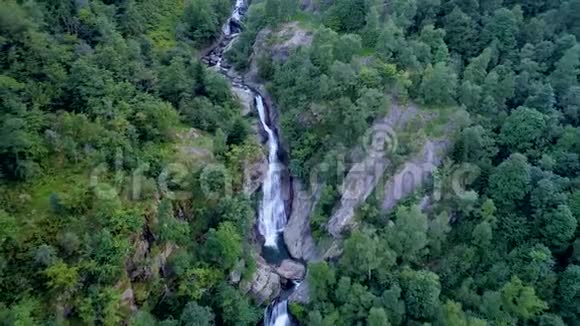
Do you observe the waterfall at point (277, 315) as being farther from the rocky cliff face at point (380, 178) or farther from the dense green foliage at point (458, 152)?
the rocky cliff face at point (380, 178)

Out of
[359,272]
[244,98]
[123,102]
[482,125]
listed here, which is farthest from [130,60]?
[482,125]

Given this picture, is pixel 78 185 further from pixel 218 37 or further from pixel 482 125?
pixel 218 37

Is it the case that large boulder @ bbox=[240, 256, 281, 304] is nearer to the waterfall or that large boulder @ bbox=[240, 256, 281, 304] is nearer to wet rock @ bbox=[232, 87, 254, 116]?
the waterfall

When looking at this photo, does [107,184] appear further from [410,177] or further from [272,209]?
[410,177]

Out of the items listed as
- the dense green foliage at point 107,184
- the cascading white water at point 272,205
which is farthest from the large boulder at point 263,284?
the cascading white water at point 272,205

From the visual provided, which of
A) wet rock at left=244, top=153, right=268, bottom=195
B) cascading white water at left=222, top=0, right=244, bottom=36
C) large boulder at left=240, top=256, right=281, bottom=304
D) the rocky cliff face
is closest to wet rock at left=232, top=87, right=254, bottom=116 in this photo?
wet rock at left=244, top=153, right=268, bottom=195

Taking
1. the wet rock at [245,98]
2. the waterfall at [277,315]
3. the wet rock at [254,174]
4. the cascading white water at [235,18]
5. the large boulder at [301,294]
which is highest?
the cascading white water at [235,18]
